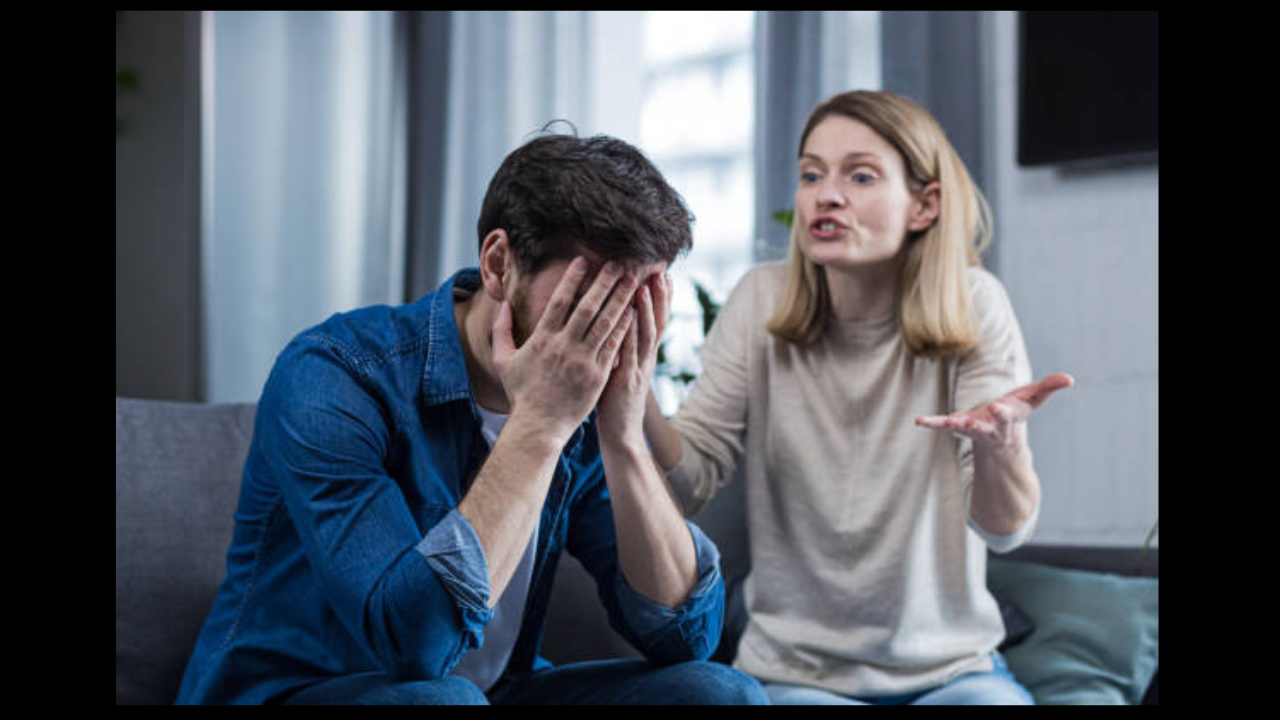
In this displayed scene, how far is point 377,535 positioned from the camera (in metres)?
0.95

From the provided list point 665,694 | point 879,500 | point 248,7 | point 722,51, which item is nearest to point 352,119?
point 248,7

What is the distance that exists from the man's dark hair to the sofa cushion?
0.69 m

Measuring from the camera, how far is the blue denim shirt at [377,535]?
938 mm

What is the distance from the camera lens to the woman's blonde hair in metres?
1.42

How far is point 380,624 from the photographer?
3.03 ft

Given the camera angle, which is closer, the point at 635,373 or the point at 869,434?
the point at 635,373

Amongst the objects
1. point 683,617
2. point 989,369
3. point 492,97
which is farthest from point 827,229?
point 492,97

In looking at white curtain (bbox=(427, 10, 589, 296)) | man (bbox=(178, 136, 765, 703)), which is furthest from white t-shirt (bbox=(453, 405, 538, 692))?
white curtain (bbox=(427, 10, 589, 296))

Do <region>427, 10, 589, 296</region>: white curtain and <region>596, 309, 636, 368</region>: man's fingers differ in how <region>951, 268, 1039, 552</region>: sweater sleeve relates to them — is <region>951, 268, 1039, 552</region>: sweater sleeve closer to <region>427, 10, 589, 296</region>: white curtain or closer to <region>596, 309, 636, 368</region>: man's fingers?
<region>596, 309, 636, 368</region>: man's fingers

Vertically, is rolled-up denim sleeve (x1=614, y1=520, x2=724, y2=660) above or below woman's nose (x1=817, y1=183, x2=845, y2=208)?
below

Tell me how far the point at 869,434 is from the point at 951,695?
0.35 meters

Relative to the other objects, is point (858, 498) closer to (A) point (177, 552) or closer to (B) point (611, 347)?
(B) point (611, 347)

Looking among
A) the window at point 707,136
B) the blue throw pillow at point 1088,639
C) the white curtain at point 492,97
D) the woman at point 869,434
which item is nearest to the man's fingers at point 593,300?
the woman at point 869,434
